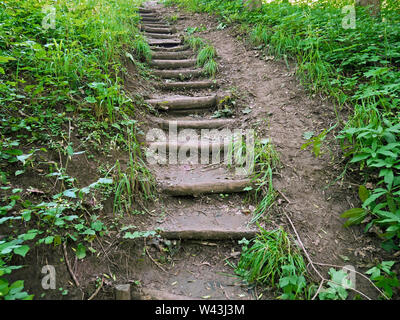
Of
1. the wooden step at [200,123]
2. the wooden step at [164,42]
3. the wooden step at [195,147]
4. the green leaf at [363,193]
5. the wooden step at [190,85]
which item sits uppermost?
the wooden step at [164,42]

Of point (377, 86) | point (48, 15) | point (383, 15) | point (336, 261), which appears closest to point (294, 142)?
point (377, 86)

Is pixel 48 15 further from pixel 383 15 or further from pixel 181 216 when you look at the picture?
pixel 383 15

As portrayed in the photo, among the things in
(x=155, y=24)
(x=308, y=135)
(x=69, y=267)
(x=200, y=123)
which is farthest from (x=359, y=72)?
(x=155, y=24)

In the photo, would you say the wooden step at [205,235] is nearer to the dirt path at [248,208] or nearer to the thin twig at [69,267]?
the dirt path at [248,208]

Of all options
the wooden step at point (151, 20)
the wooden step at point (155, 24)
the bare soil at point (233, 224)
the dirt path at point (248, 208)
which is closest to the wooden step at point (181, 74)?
the dirt path at point (248, 208)

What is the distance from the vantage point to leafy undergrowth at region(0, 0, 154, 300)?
74.8 inches

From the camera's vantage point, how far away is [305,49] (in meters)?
3.86

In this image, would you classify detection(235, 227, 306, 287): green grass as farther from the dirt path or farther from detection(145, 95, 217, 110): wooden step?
detection(145, 95, 217, 110): wooden step

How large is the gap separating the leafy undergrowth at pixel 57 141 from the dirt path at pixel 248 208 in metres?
0.46

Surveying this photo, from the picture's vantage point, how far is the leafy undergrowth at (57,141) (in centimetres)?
190

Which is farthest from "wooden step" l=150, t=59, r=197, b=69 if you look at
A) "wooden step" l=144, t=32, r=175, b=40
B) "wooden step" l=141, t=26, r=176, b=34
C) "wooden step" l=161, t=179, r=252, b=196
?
"wooden step" l=161, t=179, r=252, b=196

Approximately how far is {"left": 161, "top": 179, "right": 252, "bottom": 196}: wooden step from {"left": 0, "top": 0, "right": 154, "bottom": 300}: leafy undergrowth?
25cm

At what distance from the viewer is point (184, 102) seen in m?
4.11

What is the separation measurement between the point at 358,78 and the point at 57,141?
3.59m
